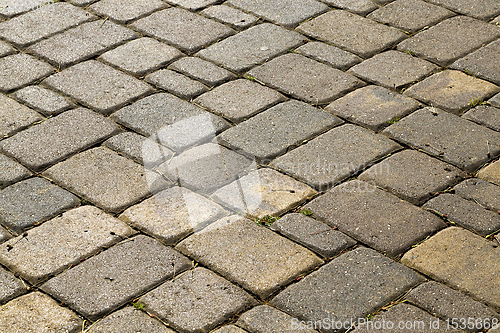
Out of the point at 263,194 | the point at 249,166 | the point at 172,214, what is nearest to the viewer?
the point at 172,214

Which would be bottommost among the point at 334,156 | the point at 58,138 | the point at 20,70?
the point at 334,156

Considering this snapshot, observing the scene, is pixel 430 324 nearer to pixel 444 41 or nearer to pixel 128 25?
pixel 444 41

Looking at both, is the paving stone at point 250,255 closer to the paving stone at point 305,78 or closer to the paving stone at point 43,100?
the paving stone at point 305,78

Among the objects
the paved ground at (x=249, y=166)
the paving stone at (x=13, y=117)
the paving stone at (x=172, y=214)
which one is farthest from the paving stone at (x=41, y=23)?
the paving stone at (x=172, y=214)

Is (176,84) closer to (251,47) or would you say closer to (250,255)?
Answer: (251,47)

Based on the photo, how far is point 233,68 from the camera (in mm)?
3768

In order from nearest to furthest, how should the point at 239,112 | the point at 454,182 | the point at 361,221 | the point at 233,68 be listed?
the point at 361,221, the point at 454,182, the point at 239,112, the point at 233,68

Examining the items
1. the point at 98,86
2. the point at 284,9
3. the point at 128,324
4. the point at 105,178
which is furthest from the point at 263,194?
the point at 284,9

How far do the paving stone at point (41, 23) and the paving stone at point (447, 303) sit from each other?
2.89 meters

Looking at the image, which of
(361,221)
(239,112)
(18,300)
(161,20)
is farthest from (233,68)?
(18,300)

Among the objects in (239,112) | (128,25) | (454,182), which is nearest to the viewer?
(454,182)

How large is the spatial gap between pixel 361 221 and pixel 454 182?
0.54m

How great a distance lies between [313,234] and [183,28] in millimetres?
2016

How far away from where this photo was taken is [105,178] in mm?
3016
